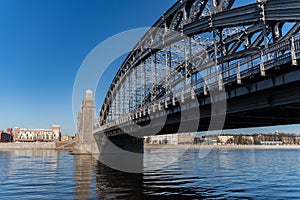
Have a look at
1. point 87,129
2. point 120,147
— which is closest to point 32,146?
point 87,129

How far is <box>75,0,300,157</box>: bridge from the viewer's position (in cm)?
1655

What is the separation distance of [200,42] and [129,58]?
23.4m

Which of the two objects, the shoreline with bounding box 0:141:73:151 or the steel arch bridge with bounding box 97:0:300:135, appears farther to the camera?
the shoreline with bounding box 0:141:73:151

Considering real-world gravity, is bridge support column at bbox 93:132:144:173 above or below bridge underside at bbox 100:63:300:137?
below

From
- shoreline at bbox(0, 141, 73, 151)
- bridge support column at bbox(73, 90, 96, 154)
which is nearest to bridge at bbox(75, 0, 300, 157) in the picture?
bridge support column at bbox(73, 90, 96, 154)

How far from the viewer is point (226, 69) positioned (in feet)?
66.6

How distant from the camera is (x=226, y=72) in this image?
20.5 metres

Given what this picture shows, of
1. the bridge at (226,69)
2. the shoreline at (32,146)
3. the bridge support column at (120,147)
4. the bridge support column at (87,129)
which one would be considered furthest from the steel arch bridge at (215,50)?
the shoreline at (32,146)

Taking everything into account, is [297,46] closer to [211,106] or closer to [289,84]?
[289,84]

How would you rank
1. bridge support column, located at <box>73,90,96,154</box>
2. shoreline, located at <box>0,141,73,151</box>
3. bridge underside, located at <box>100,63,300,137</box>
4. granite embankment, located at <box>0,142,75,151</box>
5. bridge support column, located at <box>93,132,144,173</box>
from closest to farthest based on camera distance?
bridge underside, located at <box>100,63,300,137</box> → bridge support column, located at <box>93,132,144,173</box> → bridge support column, located at <box>73,90,96,154</box> → shoreline, located at <box>0,141,73,151</box> → granite embankment, located at <box>0,142,75,151</box>

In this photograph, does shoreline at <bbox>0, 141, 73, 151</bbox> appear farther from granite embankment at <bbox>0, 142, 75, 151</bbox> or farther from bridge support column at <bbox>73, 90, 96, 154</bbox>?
bridge support column at <bbox>73, 90, 96, 154</bbox>

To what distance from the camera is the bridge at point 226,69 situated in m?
16.5

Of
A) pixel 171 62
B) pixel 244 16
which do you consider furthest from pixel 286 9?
pixel 171 62

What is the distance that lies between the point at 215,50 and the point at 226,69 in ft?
27.3
